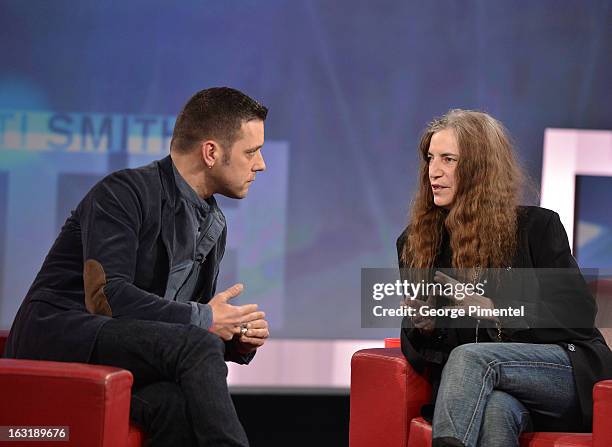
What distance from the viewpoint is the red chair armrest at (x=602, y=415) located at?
2527mm

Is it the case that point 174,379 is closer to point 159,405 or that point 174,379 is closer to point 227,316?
point 159,405

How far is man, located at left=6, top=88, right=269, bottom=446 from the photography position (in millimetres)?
2494

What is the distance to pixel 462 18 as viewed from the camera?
4.82 metres

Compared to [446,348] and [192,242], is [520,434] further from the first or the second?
[192,242]

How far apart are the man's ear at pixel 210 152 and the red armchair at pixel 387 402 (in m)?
0.85

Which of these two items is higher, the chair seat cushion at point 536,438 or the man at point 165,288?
the man at point 165,288

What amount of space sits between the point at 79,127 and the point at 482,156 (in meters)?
2.25

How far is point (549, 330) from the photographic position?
2971 mm

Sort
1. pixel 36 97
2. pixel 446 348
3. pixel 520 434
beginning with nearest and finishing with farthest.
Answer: pixel 520 434 < pixel 446 348 < pixel 36 97

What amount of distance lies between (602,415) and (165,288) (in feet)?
4.22

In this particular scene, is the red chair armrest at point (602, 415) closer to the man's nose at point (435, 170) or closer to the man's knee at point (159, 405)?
the man's nose at point (435, 170)

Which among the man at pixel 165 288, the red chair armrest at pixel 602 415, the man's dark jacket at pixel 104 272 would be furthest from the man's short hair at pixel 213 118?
the red chair armrest at pixel 602 415

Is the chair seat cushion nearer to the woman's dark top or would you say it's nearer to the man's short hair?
the woman's dark top

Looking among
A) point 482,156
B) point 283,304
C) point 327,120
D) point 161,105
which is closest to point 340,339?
point 283,304
